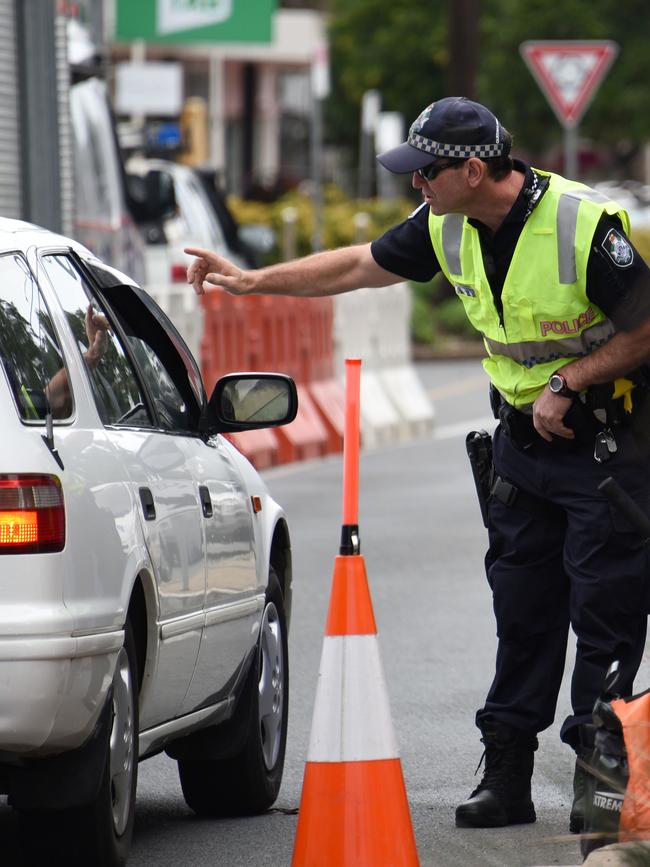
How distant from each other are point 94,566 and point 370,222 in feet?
101

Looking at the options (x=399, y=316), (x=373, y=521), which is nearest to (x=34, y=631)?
(x=373, y=521)

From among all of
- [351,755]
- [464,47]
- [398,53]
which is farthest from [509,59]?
[351,755]

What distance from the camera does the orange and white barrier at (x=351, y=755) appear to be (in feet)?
16.3

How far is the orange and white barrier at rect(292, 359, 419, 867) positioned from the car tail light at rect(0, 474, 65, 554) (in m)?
0.69

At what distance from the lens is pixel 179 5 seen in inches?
1022

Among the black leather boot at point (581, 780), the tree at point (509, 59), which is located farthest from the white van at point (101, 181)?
the tree at point (509, 59)

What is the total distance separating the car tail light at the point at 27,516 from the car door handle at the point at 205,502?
1.09 metres

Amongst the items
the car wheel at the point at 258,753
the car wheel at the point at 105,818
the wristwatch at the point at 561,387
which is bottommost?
the car wheel at the point at 258,753

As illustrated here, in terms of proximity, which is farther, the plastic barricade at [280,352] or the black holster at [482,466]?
the plastic barricade at [280,352]

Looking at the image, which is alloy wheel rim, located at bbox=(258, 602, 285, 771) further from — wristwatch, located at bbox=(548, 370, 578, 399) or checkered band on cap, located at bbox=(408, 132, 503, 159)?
checkered band on cap, located at bbox=(408, 132, 503, 159)

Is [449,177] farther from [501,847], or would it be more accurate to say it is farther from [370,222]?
[370,222]

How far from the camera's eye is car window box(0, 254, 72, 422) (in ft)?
16.0

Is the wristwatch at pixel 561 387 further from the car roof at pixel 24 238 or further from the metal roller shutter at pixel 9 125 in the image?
the metal roller shutter at pixel 9 125

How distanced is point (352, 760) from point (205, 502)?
1028 mm
